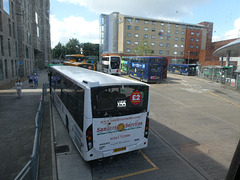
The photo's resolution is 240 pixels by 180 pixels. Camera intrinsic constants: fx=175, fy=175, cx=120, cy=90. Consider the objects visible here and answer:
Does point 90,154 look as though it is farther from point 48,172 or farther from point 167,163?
point 167,163

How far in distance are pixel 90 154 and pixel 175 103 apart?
1096 centimetres

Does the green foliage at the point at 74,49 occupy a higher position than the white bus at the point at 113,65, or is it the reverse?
the green foliage at the point at 74,49

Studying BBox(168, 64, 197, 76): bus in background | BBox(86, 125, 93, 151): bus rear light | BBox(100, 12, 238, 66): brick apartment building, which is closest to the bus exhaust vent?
BBox(86, 125, 93, 151): bus rear light

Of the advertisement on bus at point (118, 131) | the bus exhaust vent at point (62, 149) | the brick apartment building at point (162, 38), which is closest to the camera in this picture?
the advertisement on bus at point (118, 131)

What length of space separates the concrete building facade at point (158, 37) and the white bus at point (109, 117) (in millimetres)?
52836

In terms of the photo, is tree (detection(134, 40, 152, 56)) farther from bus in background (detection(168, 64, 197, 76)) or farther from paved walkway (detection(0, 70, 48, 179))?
paved walkway (detection(0, 70, 48, 179))

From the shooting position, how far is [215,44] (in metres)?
62.2

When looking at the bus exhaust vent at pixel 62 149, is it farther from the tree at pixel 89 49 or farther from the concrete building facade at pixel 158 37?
the tree at pixel 89 49

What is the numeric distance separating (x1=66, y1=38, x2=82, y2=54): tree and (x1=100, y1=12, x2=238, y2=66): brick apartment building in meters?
29.3

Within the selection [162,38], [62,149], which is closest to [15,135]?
[62,149]

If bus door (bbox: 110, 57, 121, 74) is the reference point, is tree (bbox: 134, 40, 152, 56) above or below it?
above

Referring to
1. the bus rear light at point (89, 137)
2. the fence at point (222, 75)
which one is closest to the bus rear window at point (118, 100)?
the bus rear light at point (89, 137)

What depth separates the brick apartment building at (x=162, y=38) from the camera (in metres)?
59.4

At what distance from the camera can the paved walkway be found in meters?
5.66
